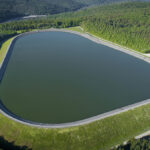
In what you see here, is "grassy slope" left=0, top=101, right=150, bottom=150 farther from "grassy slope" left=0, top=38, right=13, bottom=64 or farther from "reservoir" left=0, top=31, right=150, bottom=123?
"grassy slope" left=0, top=38, right=13, bottom=64

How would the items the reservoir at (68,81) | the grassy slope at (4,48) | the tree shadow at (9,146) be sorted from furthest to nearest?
the grassy slope at (4,48)
the reservoir at (68,81)
the tree shadow at (9,146)

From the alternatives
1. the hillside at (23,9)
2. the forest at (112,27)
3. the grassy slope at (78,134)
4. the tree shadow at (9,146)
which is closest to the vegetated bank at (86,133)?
the grassy slope at (78,134)

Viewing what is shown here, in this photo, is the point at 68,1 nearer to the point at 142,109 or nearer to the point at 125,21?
the point at 125,21

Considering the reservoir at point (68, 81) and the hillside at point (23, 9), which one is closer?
the reservoir at point (68, 81)

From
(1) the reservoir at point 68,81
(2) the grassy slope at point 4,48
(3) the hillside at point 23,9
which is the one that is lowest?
(1) the reservoir at point 68,81

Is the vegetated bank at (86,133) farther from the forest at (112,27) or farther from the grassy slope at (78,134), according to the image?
the forest at (112,27)

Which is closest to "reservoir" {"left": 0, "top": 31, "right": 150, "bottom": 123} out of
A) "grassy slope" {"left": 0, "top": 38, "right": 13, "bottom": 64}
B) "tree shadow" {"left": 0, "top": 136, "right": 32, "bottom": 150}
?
"grassy slope" {"left": 0, "top": 38, "right": 13, "bottom": 64}

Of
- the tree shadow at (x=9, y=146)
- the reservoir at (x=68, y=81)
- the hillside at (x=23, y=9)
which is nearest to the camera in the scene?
the tree shadow at (x=9, y=146)

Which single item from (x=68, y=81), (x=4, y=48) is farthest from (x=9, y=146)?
(x=4, y=48)
